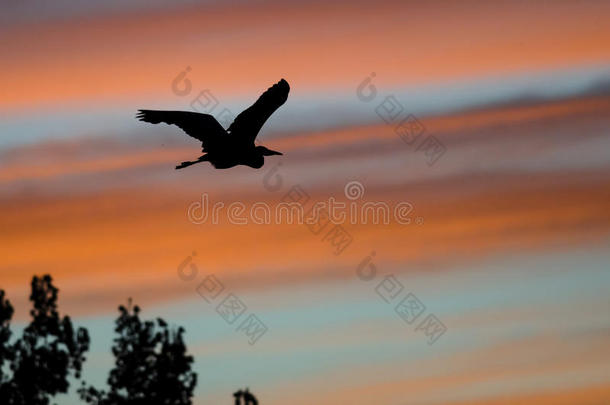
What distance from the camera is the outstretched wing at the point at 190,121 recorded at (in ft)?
165

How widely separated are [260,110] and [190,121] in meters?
1.76

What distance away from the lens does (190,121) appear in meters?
50.5

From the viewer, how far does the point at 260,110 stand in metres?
51.2

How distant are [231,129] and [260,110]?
0.93 m

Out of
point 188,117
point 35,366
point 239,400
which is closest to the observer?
point 188,117

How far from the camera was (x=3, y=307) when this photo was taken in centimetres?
6856

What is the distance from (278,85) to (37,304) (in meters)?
20.3

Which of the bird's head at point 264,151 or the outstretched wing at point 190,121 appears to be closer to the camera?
the outstretched wing at point 190,121

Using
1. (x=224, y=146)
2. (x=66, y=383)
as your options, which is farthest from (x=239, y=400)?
(x=224, y=146)

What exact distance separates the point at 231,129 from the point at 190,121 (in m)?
1.43

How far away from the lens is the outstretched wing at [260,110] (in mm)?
51125

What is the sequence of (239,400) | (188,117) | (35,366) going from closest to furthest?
(188,117) → (239,400) → (35,366)

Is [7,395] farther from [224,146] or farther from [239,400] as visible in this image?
[224,146]

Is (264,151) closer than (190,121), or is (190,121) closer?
(190,121)
